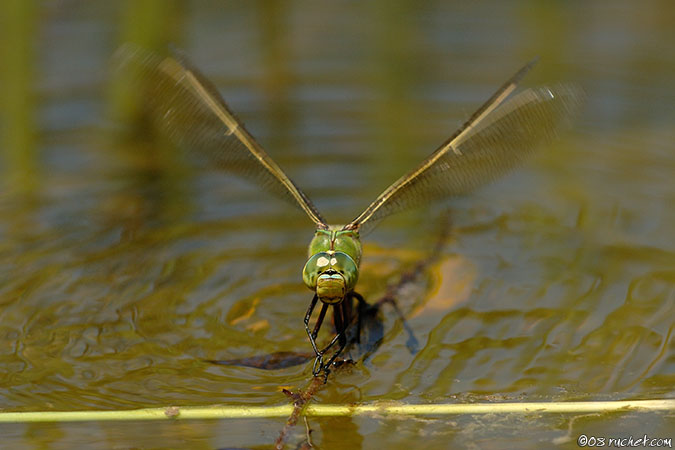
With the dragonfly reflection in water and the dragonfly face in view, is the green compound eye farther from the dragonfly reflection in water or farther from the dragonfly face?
the dragonfly reflection in water

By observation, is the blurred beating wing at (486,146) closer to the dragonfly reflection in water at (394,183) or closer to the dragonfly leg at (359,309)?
the dragonfly reflection in water at (394,183)

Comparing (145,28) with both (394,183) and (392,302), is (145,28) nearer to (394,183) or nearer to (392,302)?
(394,183)

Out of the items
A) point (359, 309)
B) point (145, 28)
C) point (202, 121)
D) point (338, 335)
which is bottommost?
point (338, 335)

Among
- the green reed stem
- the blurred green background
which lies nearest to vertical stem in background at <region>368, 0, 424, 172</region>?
the blurred green background

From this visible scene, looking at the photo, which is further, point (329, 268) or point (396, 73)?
point (396, 73)

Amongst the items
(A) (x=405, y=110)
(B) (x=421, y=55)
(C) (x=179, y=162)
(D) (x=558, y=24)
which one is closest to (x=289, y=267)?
(C) (x=179, y=162)

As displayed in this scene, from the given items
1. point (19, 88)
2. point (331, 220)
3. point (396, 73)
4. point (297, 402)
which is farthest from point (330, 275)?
point (396, 73)

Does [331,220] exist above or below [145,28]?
below
